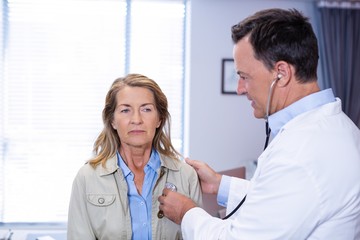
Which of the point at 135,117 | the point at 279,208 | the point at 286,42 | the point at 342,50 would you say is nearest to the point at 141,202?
the point at 135,117

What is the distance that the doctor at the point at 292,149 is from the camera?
1.11 metres

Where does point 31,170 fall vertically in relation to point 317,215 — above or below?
below

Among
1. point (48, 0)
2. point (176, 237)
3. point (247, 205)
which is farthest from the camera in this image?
point (48, 0)

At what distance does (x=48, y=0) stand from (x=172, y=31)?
1176mm

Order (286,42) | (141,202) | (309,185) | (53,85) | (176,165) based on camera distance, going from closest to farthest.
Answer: (309,185)
(286,42)
(141,202)
(176,165)
(53,85)

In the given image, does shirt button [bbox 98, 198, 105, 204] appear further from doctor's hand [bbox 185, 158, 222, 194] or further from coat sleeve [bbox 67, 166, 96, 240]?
doctor's hand [bbox 185, 158, 222, 194]

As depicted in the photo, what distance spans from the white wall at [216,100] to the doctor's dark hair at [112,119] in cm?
200

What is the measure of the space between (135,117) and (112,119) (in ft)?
0.44

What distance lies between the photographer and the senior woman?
170cm

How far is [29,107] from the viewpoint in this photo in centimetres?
389

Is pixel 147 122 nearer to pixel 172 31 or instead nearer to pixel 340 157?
pixel 340 157

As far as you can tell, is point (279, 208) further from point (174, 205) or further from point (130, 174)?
point (130, 174)

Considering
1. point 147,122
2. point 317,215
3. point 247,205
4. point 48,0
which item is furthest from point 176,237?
point 48,0

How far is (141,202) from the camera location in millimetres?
1745
